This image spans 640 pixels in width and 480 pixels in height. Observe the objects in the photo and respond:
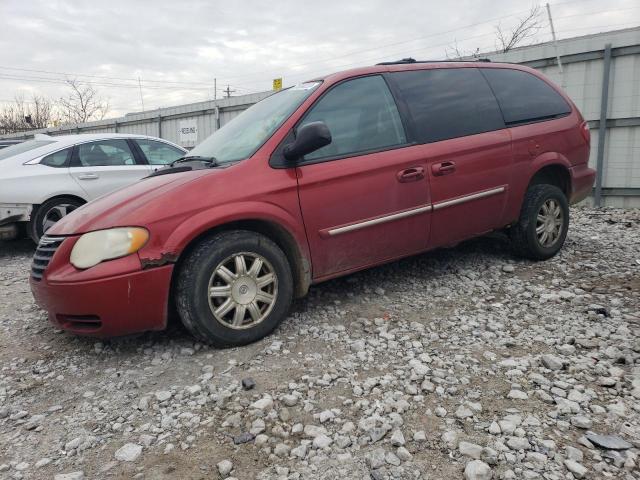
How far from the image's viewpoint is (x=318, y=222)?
11.1ft

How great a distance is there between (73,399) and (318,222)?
1.83m

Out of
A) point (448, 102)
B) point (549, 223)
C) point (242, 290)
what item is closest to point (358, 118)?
point (448, 102)

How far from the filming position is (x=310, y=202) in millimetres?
3352

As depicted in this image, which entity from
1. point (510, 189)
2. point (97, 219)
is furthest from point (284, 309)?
point (510, 189)

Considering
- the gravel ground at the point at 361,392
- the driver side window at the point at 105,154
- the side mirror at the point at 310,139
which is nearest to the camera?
the gravel ground at the point at 361,392

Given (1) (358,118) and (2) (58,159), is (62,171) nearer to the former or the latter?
(2) (58,159)

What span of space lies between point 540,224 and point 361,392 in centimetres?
281

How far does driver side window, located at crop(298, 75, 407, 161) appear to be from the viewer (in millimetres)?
3537

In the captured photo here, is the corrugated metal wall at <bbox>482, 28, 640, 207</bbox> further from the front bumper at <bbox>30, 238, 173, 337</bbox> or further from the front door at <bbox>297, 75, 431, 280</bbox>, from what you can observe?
the front bumper at <bbox>30, 238, 173, 337</bbox>

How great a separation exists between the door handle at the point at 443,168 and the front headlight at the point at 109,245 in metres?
2.18

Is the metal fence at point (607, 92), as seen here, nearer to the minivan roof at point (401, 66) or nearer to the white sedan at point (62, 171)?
the minivan roof at point (401, 66)

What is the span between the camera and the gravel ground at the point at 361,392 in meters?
2.14

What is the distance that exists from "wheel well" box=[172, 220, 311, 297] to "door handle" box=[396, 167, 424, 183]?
96 cm

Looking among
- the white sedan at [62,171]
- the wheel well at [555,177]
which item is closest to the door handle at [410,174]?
the wheel well at [555,177]
